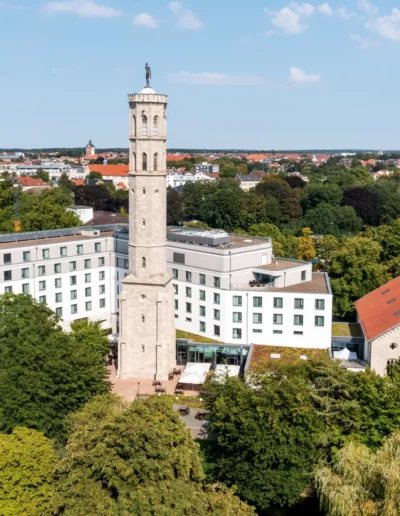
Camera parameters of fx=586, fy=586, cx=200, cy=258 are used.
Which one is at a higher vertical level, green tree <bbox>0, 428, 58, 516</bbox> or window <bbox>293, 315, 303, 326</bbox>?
window <bbox>293, 315, 303, 326</bbox>

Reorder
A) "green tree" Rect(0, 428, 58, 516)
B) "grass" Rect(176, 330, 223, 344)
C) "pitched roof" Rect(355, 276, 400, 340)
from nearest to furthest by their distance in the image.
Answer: "green tree" Rect(0, 428, 58, 516) → "pitched roof" Rect(355, 276, 400, 340) → "grass" Rect(176, 330, 223, 344)

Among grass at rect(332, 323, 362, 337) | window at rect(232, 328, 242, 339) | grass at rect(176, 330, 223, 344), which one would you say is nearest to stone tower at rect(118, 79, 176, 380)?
grass at rect(176, 330, 223, 344)

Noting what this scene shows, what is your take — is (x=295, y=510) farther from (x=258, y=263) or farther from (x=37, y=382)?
(x=258, y=263)

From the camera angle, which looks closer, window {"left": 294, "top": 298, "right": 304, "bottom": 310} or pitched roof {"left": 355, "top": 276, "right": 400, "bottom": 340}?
pitched roof {"left": 355, "top": 276, "right": 400, "bottom": 340}

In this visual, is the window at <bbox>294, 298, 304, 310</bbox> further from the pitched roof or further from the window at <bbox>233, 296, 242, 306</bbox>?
the pitched roof

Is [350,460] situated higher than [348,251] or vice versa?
[348,251]

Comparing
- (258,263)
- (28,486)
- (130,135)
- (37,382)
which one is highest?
(130,135)

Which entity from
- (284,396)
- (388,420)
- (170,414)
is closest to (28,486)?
(170,414)
